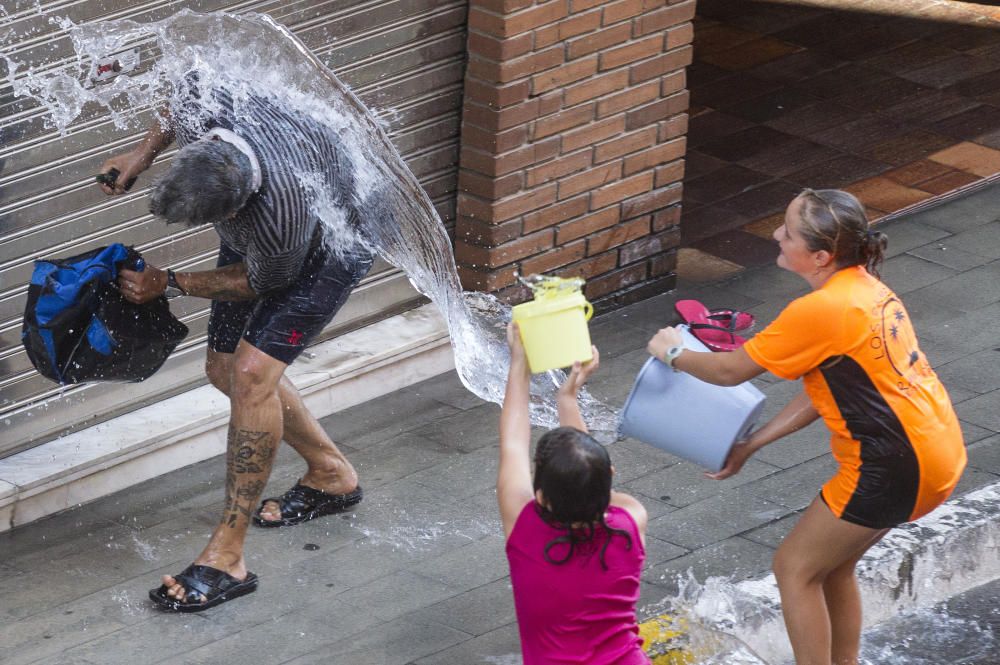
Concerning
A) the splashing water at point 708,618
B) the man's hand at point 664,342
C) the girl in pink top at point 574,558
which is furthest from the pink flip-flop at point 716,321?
the girl in pink top at point 574,558

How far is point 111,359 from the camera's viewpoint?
5.38 metres

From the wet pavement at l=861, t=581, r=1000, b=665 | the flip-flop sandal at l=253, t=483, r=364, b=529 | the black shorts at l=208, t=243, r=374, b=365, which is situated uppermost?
the black shorts at l=208, t=243, r=374, b=365

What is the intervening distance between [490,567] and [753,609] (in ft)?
2.96

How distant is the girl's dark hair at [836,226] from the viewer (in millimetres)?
4395

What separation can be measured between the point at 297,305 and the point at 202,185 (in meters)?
0.65

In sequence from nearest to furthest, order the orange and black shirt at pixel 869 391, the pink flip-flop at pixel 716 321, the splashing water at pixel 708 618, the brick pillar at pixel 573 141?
the orange and black shirt at pixel 869 391 → the splashing water at pixel 708 618 → the brick pillar at pixel 573 141 → the pink flip-flop at pixel 716 321

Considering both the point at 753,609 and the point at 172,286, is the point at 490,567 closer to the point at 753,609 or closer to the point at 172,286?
the point at 753,609

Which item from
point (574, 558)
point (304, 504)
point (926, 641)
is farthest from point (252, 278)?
point (926, 641)

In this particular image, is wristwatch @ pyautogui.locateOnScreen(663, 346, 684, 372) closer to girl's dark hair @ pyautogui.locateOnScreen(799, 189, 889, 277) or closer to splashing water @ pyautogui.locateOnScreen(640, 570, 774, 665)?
girl's dark hair @ pyautogui.locateOnScreen(799, 189, 889, 277)

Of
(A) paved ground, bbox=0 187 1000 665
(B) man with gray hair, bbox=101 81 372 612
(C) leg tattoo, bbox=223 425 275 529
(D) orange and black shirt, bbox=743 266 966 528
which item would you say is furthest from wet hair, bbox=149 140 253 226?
(D) orange and black shirt, bbox=743 266 966 528

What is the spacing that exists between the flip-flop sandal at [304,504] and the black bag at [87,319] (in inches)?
29.0

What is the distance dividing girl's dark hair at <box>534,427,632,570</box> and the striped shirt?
5.52 ft

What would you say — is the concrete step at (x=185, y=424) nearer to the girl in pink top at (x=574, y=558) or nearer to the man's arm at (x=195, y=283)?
the man's arm at (x=195, y=283)

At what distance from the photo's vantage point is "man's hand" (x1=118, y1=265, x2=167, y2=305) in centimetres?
524
